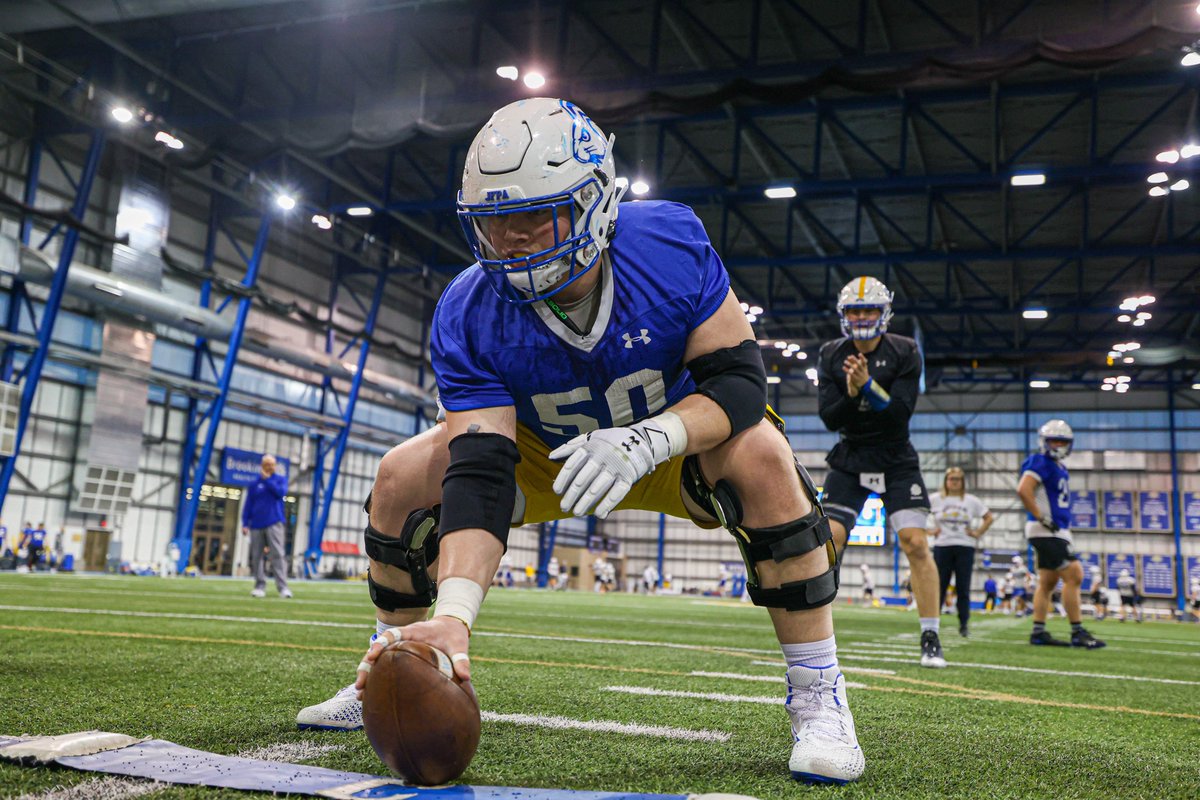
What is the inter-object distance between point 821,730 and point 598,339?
3.58 feet

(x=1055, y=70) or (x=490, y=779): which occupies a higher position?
(x=1055, y=70)

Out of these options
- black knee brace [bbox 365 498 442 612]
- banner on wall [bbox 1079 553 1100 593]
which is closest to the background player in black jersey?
black knee brace [bbox 365 498 442 612]

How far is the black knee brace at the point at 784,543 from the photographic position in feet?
7.97

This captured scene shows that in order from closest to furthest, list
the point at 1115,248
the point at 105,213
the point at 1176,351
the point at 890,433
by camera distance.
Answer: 1. the point at 890,433
2. the point at 1115,248
3. the point at 105,213
4. the point at 1176,351

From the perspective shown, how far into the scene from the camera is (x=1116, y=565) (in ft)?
135

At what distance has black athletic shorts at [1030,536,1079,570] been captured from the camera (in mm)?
9102

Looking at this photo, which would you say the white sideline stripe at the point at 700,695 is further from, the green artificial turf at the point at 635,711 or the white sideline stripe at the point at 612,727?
the white sideline stripe at the point at 612,727

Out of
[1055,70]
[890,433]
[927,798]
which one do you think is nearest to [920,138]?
[1055,70]

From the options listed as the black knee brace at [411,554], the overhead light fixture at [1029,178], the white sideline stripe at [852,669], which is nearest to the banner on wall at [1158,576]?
the overhead light fixture at [1029,178]

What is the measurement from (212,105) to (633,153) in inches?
395

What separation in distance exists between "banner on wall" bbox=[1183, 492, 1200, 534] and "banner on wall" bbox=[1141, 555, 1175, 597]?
1551mm

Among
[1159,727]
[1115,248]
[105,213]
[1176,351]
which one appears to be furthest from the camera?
[1176,351]

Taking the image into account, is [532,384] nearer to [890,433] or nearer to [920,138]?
[890,433]

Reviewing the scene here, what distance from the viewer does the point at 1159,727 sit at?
11.0ft
